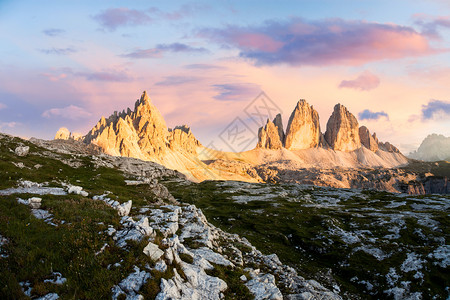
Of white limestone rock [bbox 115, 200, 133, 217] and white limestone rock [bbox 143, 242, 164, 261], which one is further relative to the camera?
white limestone rock [bbox 115, 200, 133, 217]

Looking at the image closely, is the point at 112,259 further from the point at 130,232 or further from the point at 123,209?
the point at 123,209

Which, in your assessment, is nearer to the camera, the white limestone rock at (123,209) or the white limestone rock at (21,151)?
the white limestone rock at (123,209)

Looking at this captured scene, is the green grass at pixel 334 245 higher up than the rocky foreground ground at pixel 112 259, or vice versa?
the rocky foreground ground at pixel 112 259

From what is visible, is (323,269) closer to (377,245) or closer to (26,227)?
(377,245)

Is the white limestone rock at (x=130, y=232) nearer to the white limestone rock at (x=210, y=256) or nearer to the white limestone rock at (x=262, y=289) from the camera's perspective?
the white limestone rock at (x=210, y=256)

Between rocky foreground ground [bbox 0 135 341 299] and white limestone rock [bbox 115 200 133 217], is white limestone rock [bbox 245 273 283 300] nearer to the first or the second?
rocky foreground ground [bbox 0 135 341 299]

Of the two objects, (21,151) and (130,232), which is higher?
(21,151)

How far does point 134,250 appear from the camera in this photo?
13.8 meters

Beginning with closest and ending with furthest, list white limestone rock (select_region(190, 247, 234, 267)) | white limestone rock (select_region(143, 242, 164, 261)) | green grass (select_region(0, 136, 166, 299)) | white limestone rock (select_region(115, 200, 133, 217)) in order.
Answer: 1. green grass (select_region(0, 136, 166, 299))
2. white limestone rock (select_region(143, 242, 164, 261))
3. white limestone rock (select_region(190, 247, 234, 267))
4. white limestone rock (select_region(115, 200, 133, 217))

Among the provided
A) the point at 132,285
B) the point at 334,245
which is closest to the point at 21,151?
the point at 132,285

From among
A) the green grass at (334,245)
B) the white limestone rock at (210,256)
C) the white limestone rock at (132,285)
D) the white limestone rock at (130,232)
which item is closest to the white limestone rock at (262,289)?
the white limestone rock at (210,256)

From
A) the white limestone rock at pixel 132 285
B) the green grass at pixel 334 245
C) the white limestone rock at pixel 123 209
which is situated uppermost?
the white limestone rock at pixel 123 209

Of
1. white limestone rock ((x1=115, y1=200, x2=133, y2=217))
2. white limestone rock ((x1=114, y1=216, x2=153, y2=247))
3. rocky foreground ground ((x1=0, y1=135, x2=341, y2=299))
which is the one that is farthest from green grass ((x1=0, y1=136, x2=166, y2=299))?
white limestone rock ((x1=115, y1=200, x2=133, y2=217))

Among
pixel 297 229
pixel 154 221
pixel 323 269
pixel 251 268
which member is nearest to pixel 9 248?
pixel 154 221
